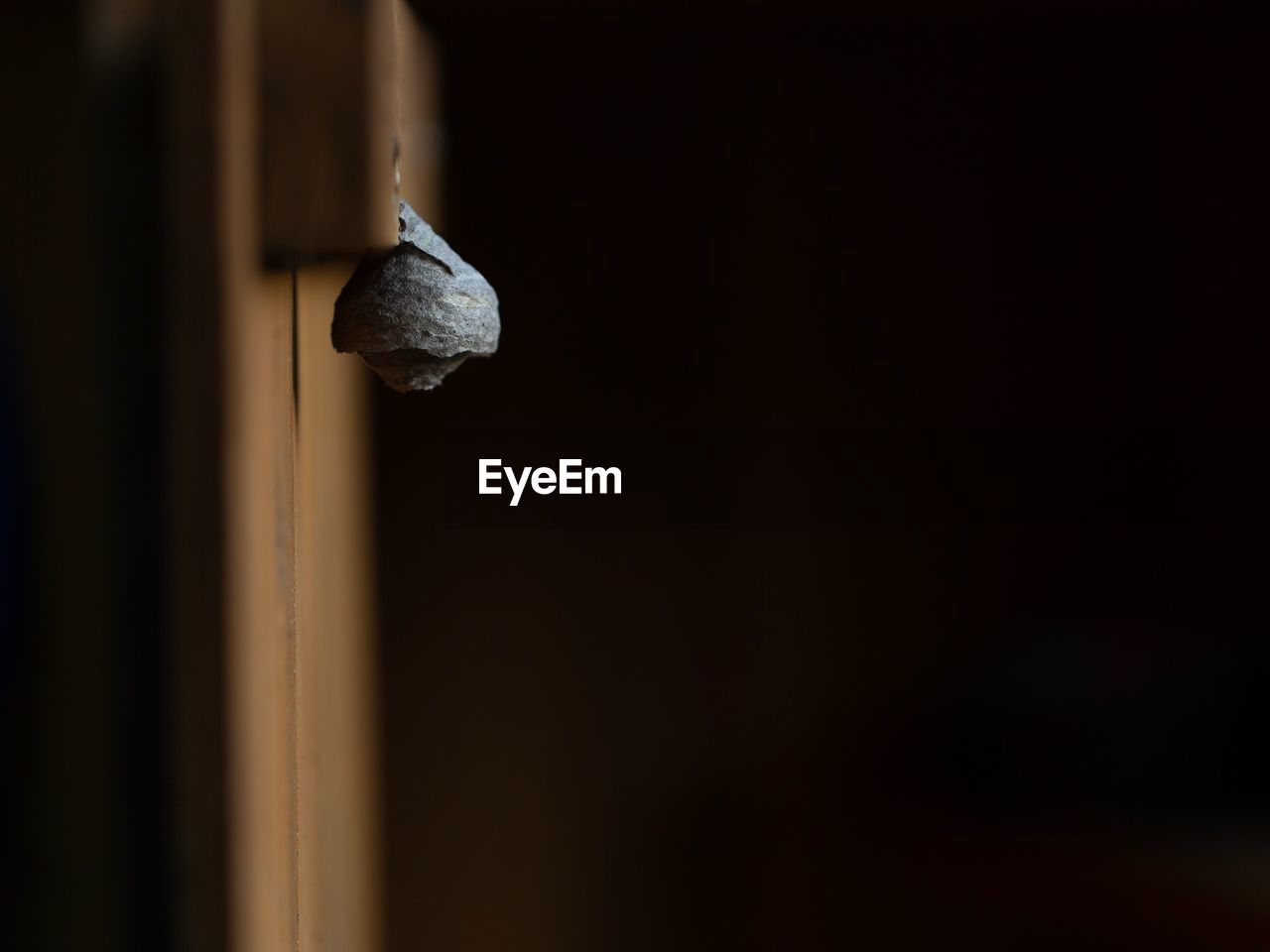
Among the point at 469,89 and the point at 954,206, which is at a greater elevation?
the point at 469,89

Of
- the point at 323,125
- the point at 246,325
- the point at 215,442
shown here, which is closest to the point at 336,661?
the point at 215,442

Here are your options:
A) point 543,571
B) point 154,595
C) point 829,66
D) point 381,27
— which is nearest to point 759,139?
point 829,66

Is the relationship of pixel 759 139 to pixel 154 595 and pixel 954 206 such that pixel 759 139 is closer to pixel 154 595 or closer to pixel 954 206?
pixel 954 206

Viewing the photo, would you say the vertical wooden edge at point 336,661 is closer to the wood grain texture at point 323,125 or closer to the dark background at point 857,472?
the dark background at point 857,472

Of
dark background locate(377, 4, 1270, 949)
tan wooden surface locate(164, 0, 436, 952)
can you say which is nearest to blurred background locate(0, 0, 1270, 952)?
dark background locate(377, 4, 1270, 949)

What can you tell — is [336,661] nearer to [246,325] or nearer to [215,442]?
[215,442]

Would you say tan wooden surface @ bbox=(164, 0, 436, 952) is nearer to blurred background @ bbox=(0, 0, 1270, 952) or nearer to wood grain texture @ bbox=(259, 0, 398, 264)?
wood grain texture @ bbox=(259, 0, 398, 264)

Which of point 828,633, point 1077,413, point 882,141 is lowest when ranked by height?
point 828,633
